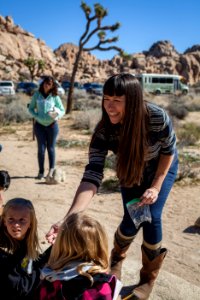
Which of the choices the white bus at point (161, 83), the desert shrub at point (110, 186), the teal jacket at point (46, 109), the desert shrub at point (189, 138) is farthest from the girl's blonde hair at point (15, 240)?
the white bus at point (161, 83)

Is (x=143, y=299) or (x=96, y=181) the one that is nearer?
(x=96, y=181)

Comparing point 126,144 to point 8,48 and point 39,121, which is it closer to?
point 39,121

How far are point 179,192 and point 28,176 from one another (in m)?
2.41

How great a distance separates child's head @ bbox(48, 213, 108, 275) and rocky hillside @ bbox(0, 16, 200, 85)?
163 ft

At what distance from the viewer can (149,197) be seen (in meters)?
2.40

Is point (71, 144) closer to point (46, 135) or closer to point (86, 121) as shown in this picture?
point (86, 121)

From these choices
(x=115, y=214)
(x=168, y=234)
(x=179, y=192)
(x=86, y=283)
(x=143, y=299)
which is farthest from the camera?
(x=179, y=192)

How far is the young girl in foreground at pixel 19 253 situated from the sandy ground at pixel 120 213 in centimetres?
106

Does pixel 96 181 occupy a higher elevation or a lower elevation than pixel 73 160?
higher

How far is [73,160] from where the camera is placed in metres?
7.95

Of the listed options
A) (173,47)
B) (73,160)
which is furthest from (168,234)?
(173,47)

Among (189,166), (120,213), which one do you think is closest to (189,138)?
(189,166)

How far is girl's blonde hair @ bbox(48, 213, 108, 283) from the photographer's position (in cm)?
173

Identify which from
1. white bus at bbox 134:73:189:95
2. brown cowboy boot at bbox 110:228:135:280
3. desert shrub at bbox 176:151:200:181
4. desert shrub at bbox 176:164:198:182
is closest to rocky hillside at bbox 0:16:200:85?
white bus at bbox 134:73:189:95
